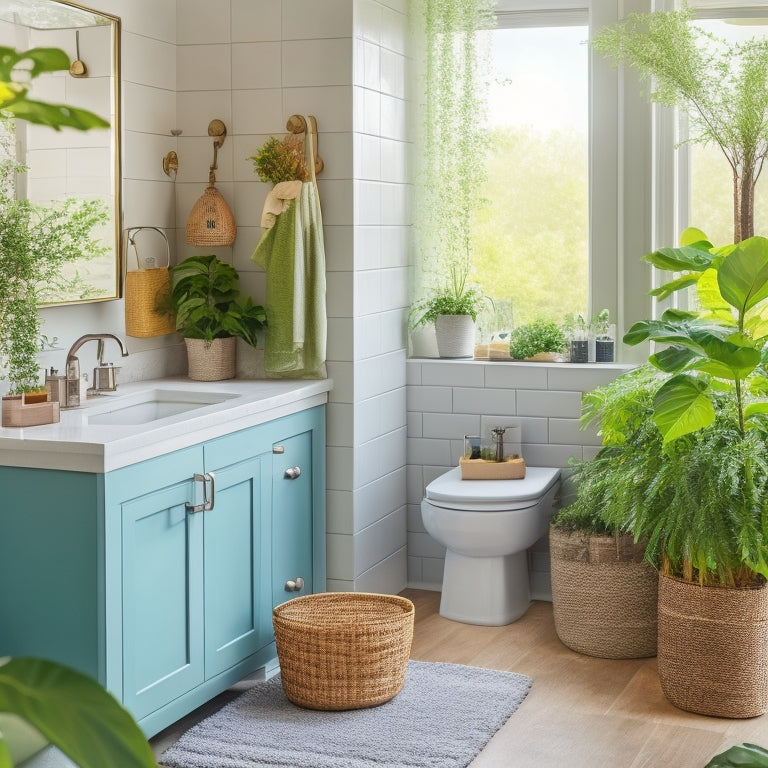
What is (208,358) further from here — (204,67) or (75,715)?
(75,715)

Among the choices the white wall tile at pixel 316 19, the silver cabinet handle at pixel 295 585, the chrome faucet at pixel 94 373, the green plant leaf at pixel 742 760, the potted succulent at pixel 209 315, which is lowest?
the silver cabinet handle at pixel 295 585

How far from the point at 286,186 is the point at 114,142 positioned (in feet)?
1.89

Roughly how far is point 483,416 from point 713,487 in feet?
4.69

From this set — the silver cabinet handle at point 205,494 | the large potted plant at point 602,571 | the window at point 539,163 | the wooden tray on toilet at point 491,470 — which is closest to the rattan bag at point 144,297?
the silver cabinet handle at point 205,494

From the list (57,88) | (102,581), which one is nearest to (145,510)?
(102,581)

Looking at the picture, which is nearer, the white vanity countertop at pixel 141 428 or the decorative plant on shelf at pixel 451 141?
the white vanity countertop at pixel 141 428

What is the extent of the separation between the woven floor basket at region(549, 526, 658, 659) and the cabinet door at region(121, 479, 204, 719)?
52.2 inches

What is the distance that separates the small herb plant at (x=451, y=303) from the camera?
4.41 m

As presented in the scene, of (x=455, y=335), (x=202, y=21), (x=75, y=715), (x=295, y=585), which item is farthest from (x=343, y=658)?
(x=75, y=715)

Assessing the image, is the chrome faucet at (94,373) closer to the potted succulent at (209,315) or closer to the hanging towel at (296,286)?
the potted succulent at (209,315)

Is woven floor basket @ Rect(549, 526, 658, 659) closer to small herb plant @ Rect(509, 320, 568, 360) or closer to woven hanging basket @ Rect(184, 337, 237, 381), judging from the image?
small herb plant @ Rect(509, 320, 568, 360)

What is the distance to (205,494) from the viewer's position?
308 cm

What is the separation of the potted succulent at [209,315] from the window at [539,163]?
1123 millimetres

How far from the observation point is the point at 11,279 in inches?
116
